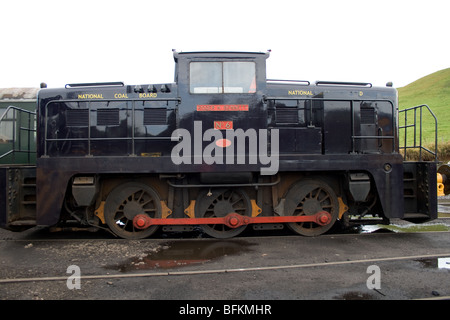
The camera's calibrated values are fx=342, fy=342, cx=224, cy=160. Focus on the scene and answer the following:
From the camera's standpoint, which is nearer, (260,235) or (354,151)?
(354,151)

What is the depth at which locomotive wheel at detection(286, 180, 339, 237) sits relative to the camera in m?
6.61

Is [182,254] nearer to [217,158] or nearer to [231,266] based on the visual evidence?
[231,266]

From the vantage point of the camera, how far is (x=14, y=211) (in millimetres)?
6203

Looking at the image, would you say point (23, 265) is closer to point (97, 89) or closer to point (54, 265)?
point (54, 265)

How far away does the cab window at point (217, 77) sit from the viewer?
6.27m

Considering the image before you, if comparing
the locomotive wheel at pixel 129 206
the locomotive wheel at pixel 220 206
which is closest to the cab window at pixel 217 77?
the locomotive wheel at pixel 220 206

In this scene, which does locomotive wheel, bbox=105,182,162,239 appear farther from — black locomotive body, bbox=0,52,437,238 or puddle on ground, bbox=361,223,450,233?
puddle on ground, bbox=361,223,450,233

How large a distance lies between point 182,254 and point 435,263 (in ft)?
12.7

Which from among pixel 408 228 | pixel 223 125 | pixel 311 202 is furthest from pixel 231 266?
pixel 408 228

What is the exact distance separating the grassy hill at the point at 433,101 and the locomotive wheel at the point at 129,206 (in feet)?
69.0
